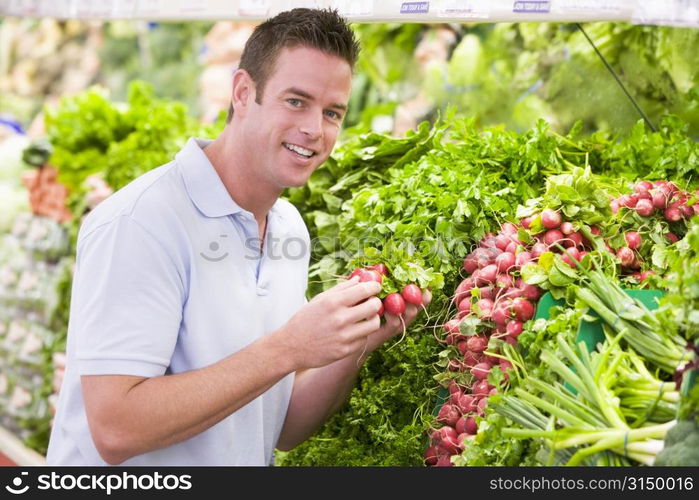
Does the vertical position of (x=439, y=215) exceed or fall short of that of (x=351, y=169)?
it falls short

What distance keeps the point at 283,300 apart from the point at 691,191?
131 centimetres

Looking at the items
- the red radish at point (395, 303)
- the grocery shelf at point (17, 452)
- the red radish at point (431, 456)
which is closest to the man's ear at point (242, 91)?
the red radish at point (395, 303)

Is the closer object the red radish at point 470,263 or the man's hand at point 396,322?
the man's hand at point 396,322

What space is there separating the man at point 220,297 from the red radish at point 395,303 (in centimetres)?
7

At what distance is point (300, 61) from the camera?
2342 millimetres

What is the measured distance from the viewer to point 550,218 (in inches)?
91.8

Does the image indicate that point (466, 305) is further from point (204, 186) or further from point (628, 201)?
point (204, 186)

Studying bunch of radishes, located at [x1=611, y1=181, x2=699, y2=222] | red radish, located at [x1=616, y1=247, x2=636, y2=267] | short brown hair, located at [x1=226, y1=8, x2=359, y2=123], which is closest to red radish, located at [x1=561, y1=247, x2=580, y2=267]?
red radish, located at [x1=616, y1=247, x2=636, y2=267]

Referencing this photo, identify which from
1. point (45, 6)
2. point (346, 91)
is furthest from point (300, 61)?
point (45, 6)

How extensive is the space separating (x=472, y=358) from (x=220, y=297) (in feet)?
2.45

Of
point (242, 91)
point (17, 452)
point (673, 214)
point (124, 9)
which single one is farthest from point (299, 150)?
point (17, 452)

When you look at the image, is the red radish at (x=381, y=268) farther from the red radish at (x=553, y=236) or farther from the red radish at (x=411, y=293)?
the red radish at (x=553, y=236)

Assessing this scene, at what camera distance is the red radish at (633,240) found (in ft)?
7.86
